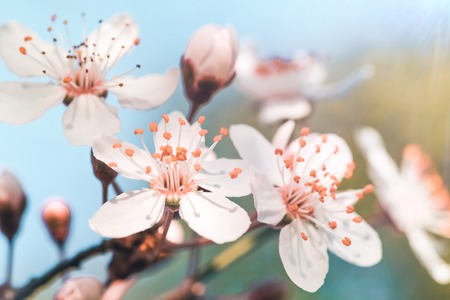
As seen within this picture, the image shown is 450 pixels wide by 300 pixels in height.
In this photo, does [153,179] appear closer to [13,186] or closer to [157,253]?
[157,253]

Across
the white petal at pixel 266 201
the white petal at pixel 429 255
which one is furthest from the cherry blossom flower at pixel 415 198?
the white petal at pixel 266 201

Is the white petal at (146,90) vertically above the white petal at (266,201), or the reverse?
the white petal at (146,90)

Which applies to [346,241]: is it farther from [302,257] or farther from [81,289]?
[81,289]

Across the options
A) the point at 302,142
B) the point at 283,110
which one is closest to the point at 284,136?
the point at 302,142

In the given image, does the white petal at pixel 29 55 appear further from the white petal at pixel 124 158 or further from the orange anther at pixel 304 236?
the orange anther at pixel 304 236

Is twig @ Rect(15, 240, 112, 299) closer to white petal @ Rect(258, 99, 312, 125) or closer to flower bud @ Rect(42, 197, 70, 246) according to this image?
flower bud @ Rect(42, 197, 70, 246)

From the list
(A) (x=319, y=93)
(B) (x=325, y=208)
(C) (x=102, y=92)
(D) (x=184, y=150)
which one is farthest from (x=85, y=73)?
(A) (x=319, y=93)

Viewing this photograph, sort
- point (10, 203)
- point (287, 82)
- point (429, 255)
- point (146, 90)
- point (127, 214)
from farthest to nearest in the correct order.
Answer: point (287, 82)
point (429, 255)
point (10, 203)
point (146, 90)
point (127, 214)
